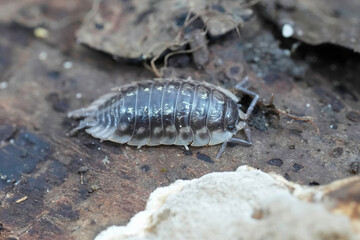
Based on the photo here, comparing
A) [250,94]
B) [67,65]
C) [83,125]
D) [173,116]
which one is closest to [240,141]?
[250,94]

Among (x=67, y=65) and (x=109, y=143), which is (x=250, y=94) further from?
(x=67, y=65)

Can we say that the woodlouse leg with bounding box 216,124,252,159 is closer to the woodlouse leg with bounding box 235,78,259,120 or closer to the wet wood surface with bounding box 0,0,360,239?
the wet wood surface with bounding box 0,0,360,239

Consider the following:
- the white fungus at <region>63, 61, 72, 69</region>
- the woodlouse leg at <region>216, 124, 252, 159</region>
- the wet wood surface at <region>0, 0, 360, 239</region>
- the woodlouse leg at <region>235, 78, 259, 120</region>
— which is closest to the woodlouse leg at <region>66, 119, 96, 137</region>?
the wet wood surface at <region>0, 0, 360, 239</region>

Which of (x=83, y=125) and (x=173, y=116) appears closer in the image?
(x=173, y=116)

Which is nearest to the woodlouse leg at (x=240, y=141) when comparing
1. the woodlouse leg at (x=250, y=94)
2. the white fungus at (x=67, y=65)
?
the woodlouse leg at (x=250, y=94)

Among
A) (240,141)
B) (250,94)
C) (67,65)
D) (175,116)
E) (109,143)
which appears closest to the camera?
(240,141)

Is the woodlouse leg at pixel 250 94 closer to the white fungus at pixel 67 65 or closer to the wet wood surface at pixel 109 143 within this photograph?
the wet wood surface at pixel 109 143

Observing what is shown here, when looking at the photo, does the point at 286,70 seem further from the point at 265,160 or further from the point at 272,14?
the point at 265,160

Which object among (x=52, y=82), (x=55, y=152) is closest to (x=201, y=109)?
(x=55, y=152)
